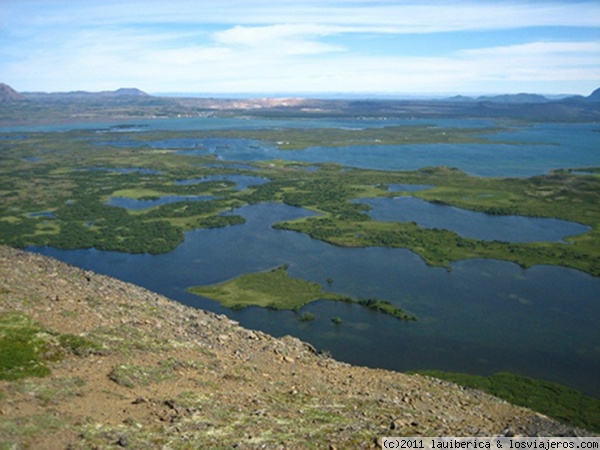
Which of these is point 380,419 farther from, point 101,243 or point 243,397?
point 101,243

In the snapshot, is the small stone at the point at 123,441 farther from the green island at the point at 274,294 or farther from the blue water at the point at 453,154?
the blue water at the point at 453,154

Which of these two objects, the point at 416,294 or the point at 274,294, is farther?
the point at 416,294

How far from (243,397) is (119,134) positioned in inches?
6483

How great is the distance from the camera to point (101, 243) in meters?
55.7

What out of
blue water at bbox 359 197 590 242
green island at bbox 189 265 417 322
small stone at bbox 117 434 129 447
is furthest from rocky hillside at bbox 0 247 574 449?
blue water at bbox 359 197 590 242

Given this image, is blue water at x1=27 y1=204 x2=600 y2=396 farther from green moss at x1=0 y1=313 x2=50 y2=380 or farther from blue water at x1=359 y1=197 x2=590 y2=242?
green moss at x1=0 y1=313 x2=50 y2=380

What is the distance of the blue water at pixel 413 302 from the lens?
108ft

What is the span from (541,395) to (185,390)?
20.8m

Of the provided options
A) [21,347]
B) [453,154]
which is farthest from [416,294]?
[453,154]

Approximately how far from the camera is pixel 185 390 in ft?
59.4

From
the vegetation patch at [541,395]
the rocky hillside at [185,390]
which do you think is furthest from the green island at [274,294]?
the rocky hillside at [185,390]

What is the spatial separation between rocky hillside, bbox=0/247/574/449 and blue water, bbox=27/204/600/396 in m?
10.1

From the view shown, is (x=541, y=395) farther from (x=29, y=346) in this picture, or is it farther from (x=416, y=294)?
(x=29, y=346)

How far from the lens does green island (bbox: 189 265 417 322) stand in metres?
39.8
